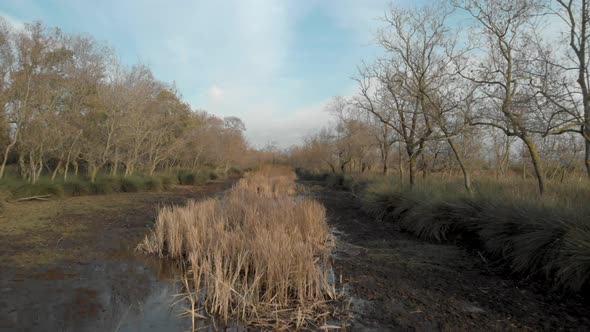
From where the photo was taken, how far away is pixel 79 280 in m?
5.11

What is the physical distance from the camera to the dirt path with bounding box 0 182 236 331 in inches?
153

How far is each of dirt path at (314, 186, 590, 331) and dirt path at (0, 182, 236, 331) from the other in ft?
7.92

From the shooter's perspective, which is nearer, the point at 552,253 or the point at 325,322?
the point at 325,322

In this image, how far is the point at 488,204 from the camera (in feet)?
22.4

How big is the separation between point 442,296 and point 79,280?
5.28 m

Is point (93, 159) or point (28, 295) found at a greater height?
point (93, 159)

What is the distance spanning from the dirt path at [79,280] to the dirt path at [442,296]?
2.41 meters

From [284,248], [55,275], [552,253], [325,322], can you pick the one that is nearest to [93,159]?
[55,275]

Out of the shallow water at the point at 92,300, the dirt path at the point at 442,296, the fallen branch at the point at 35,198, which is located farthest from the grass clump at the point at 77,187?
the dirt path at the point at 442,296

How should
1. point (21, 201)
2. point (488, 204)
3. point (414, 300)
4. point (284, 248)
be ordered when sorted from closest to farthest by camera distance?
point (414, 300) → point (284, 248) → point (488, 204) → point (21, 201)

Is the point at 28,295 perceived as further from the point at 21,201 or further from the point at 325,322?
the point at 21,201

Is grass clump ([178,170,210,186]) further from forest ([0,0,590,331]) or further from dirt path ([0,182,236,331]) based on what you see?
dirt path ([0,182,236,331])

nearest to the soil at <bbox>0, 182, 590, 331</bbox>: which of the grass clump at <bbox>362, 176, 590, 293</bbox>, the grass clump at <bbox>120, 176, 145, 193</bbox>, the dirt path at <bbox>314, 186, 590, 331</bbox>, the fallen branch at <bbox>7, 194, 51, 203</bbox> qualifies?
the dirt path at <bbox>314, 186, 590, 331</bbox>

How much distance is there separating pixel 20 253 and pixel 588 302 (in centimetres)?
890
